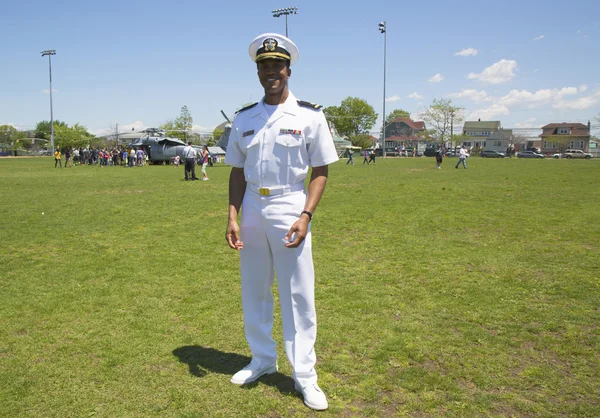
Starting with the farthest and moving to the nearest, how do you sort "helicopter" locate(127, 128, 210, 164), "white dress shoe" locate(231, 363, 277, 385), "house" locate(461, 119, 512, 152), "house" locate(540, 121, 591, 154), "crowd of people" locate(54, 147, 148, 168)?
"house" locate(461, 119, 512, 152)
"house" locate(540, 121, 591, 154)
"helicopter" locate(127, 128, 210, 164)
"crowd of people" locate(54, 147, 148, 168)
"white dress shoe" locate(231, 363, 277, 385)

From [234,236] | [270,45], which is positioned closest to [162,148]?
[234,236]

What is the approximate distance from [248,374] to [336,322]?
1.38 m

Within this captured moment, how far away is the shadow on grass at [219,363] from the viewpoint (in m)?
3.40

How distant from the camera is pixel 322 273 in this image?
631cm

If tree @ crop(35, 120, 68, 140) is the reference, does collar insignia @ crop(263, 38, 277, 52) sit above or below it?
below

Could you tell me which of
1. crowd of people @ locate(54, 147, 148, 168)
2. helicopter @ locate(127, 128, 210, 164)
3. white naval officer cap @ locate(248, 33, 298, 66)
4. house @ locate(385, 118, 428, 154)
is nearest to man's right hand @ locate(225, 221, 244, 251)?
white naval officer cap @ locate(248, 33, 298, 66)

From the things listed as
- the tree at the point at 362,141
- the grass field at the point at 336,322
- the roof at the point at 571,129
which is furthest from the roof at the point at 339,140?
the grass field at the point at 336,322

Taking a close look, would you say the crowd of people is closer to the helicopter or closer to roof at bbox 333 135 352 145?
the helicopter

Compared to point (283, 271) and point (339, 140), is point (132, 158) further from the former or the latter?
point (283, 271)

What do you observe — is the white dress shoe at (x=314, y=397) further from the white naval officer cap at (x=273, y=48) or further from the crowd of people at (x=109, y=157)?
the crowd of people at (x=109, y=157)

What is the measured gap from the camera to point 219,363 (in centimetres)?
370

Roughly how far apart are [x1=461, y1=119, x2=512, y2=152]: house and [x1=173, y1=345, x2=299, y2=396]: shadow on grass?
105812mm

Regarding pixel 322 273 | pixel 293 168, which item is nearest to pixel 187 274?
pixel 322 273

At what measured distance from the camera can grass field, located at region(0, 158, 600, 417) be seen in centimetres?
317
